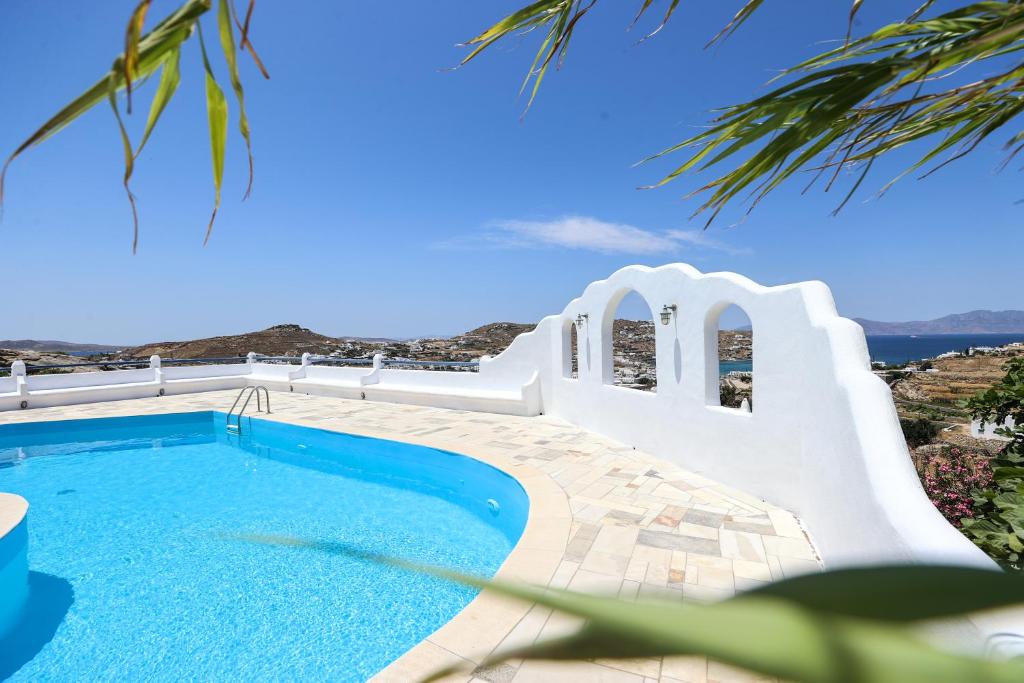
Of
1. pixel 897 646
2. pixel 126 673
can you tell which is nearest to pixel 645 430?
pixel 126 673

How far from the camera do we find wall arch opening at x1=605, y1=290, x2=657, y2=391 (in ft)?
23.1

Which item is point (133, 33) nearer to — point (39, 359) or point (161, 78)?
point (161, 78)

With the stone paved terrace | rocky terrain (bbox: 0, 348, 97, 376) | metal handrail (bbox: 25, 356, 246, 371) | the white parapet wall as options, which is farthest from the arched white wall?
rocky terrain (bbox: 0, 348, 97, 376)

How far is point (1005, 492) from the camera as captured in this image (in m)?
2.58

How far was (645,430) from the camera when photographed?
271 inches

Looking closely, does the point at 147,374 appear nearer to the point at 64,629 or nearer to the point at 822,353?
the point at 64,629

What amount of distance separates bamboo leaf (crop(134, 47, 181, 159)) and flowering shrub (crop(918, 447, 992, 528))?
4.92 metres

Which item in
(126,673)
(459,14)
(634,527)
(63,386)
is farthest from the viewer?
(63,386)

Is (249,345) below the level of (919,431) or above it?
above

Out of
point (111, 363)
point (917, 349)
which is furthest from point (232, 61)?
point (917, 349)

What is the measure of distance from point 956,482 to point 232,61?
568 cm

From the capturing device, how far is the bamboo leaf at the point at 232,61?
66 cm

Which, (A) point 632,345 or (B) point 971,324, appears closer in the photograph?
(A) point 632,345

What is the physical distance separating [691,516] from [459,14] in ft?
17.6
